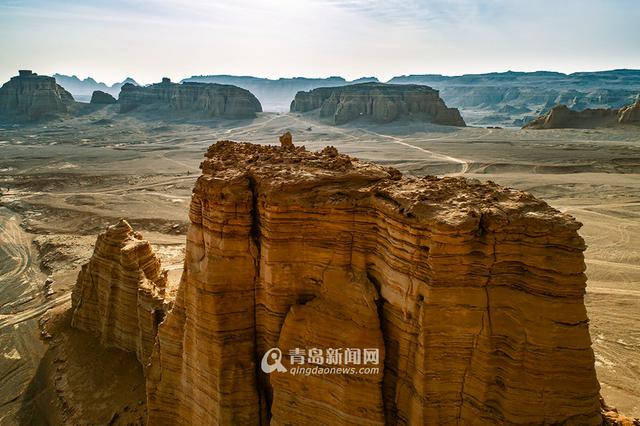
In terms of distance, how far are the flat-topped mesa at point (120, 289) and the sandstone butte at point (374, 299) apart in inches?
214

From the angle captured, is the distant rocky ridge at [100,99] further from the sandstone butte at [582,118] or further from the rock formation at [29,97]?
the sandstone butte at [582,118]

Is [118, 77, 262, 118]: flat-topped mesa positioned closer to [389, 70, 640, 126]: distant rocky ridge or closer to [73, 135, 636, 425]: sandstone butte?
[389, 70, 640, 126]: distant rocky ridge

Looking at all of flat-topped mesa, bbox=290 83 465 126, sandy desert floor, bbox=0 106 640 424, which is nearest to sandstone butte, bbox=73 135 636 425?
sandy desert floor, bbox=0 106 640 424

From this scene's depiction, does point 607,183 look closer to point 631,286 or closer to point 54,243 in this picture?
point 631,286

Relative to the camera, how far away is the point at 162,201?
4675 centimetres

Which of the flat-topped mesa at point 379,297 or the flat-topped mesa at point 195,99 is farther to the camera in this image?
the flat-topped mesa at point 195,99

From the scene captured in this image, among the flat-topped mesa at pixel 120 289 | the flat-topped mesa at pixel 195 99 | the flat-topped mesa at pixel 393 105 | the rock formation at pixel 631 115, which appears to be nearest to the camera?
the flat-topped mesa at pixel 120 289

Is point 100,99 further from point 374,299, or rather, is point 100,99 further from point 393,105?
point 374,299

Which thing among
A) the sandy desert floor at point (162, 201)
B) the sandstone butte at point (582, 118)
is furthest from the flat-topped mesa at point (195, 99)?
the sandstone butte at point (582, 118)

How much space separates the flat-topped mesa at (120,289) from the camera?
14.8m

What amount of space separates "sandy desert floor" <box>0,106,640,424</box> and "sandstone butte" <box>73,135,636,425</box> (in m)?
6.24

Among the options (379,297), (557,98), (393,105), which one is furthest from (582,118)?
(379,297)

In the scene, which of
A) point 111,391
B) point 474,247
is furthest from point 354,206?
point 111,391

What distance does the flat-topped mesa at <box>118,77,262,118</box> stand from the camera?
126688 millimetres
